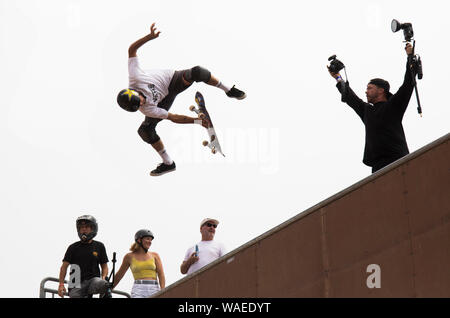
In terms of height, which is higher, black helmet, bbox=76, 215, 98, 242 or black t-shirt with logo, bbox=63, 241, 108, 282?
black helmet, bbox=76, 215, 98, 242

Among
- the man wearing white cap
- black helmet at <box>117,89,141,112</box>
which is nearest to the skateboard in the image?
black helmet at <box>117,89,141,112</box>

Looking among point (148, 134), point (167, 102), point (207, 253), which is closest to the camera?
point (207, 253)

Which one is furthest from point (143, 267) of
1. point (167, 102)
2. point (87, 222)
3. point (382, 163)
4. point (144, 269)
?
point (382, 163)

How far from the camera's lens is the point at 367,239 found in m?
9.73

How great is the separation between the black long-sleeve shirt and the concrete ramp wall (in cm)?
75

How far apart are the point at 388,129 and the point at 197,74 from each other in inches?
227

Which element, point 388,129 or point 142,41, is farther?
point 142,41

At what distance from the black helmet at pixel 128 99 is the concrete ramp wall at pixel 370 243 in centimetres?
393

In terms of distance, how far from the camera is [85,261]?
13039mm

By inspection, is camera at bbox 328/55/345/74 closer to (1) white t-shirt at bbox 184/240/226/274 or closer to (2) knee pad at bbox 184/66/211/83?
(1) white t-shirt at bbox 184/240/226/274

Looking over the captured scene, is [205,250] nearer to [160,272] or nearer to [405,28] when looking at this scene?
[160,272]

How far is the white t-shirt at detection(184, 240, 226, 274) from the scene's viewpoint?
13.3 m
